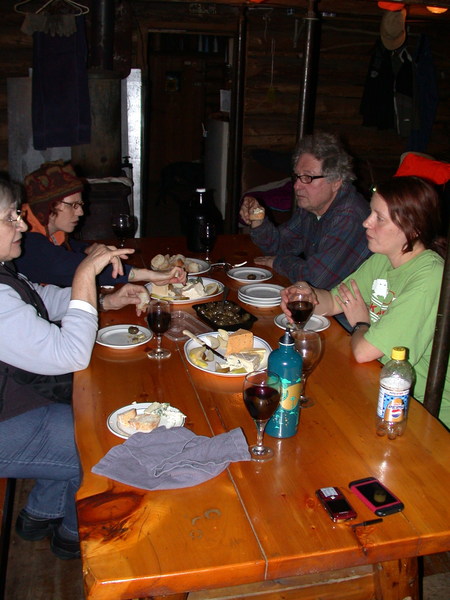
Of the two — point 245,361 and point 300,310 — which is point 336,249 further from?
point 245,361

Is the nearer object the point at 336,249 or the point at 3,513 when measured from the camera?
the point at 3,513

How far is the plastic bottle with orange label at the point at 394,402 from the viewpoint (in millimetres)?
1507

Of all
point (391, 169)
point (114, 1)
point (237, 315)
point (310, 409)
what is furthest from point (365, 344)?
point (391, 169)

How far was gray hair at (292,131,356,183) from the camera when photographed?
298 centimetres

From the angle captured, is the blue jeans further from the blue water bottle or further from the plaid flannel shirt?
the plaid flannel shirt

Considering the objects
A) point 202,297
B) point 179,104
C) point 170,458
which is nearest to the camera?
point 170,458

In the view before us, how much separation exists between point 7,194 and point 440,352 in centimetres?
149

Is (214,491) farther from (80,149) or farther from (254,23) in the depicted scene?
(254,23)

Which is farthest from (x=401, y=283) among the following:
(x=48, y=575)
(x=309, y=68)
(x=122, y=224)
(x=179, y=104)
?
(x=179, y=104)

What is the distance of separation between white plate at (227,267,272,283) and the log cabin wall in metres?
3.41

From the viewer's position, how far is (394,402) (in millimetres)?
1503

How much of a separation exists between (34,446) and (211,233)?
4.58 feet

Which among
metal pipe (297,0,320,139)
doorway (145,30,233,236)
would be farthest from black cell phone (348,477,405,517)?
doorway (145,30,233,236)

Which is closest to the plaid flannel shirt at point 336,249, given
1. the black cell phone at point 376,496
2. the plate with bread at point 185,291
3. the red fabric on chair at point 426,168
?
the red fabric on chair at point 426,168
